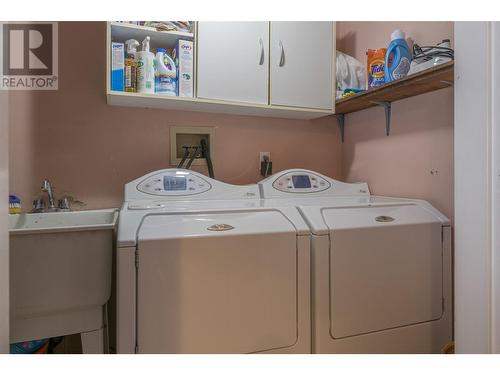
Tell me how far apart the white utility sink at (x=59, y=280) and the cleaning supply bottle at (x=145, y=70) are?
2.62 ft

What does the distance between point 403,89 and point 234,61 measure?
1.00 meters

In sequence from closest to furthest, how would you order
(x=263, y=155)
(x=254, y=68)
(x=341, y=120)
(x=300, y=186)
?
(x=254, y=68) < (x=300, y=186) < (x=263, y=155) < (x=341, y=120)

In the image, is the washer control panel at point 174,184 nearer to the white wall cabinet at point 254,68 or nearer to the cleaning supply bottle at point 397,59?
the white wall cabinet at point 254,68

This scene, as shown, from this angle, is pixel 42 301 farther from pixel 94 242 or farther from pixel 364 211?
pixel 364 211

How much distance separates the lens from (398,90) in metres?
1.74

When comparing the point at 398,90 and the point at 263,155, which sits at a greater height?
the point at 398,90

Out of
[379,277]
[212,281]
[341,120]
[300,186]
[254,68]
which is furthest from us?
[341,120]

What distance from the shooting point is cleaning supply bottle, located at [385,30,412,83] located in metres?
1.69

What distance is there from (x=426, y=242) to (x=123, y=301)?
1.41 m

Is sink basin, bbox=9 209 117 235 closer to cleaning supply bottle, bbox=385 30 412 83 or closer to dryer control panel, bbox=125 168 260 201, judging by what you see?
dryer control panel, bbox=125 168 260 201

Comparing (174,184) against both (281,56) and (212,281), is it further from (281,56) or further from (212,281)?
(281,56)

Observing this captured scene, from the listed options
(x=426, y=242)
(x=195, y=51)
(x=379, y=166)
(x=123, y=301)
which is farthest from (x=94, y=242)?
(x=379, y=166)

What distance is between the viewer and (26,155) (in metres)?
1.75

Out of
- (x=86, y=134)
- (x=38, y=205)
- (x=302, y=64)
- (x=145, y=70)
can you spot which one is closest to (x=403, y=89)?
(x=302, y=64)
